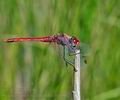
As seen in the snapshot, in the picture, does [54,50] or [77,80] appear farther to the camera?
[54,50]

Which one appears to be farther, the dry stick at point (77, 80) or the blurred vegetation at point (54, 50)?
the blurred vegetation at point (54, 50)

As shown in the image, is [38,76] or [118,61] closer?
[38,76]

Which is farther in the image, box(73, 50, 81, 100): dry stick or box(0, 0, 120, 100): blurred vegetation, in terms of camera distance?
box(0, 0, 120, 100): blurred vegetation

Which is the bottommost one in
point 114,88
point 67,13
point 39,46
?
point 114,88

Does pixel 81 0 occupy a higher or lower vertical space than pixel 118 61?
higher

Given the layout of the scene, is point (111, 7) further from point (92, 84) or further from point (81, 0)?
point (92, 84)

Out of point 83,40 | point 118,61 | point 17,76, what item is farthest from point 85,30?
point 17,76
